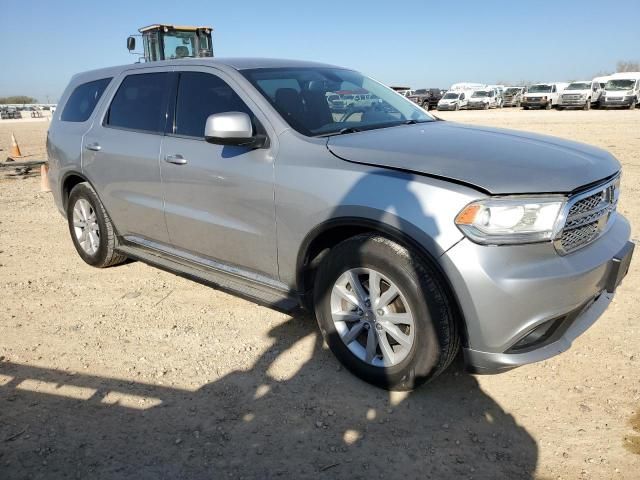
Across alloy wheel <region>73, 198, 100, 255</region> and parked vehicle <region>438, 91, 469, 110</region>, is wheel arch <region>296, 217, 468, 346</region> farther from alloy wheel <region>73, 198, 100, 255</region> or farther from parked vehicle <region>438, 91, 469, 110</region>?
parked vehicle <region>438, 91, 469, 110</region>

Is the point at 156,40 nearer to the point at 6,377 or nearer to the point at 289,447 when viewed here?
the point at 6,377

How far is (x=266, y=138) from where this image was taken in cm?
325

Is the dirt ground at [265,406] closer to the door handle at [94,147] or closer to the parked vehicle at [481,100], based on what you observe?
the door handle at [94,147]

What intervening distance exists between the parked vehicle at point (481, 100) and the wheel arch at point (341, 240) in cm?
3876

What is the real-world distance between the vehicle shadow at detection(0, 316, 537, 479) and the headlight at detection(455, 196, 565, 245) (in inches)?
39.1

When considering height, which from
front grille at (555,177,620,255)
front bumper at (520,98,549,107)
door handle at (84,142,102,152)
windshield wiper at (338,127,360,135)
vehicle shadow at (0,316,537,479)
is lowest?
vehicle shadow at (0,316,537,479)

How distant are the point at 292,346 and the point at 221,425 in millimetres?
892

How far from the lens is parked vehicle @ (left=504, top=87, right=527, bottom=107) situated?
43622 mm

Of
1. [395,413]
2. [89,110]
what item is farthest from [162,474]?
[89,110]

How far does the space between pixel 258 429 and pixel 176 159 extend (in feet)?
6.62

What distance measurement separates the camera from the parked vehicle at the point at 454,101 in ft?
127

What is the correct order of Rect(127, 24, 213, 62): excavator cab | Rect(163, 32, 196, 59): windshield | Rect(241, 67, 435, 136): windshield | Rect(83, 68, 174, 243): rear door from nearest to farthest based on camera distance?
Rect(241, 67, 435, 136): windshield
Rect(83, 68, 174, 243): rear door
Rect(127, 24, 213, 62): excavator cab
Rect(163, 32, 196, 59): windshield

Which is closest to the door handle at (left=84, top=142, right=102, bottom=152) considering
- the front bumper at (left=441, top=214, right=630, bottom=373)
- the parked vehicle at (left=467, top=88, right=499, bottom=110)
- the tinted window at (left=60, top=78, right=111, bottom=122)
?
the tinted window at (left=60, top=78, right=111, bottom=122)

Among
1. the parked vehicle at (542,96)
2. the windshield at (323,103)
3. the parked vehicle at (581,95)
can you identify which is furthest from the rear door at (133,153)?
the parked vehicle at (542,96)
